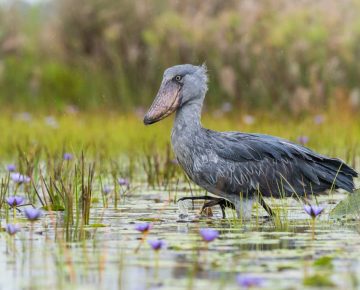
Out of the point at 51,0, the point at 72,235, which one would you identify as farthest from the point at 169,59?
the point at 72,235

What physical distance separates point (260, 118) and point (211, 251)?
9.97m

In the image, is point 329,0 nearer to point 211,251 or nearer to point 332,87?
point 332,87

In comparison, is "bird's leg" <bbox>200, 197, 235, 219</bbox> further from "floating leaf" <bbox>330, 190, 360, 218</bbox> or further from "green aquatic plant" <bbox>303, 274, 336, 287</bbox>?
"green aquatic plant" <bbox>303, 274, 336, 287</bbox>

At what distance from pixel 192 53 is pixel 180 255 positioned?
1231cm

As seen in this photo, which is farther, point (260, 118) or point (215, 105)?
point (215, 105)

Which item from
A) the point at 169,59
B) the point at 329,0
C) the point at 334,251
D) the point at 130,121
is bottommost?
the point at 334,251

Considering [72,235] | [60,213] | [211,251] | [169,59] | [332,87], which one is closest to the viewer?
[211,251]

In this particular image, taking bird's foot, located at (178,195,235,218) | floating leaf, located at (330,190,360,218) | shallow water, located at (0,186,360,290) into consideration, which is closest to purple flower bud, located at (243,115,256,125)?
bird's foot, located at (178,195,235,218)

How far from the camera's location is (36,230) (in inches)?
236

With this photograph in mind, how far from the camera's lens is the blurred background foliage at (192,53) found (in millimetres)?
16141

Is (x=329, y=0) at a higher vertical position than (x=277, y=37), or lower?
higher

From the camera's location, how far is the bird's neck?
288 inches

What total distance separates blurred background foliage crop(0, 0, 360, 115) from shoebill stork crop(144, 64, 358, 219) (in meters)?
7.77

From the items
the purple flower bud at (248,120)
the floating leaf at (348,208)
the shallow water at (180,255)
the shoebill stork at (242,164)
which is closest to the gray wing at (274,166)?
the shoebill stork at (242,164)
